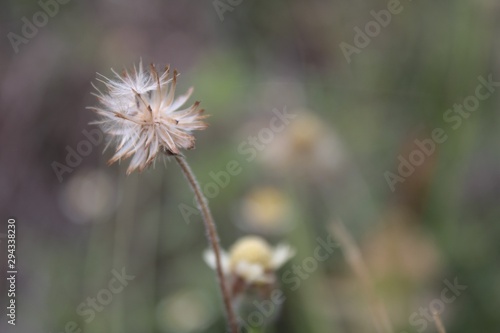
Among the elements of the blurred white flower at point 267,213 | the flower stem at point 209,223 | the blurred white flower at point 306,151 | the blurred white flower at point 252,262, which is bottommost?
the flower stem at point 209,223

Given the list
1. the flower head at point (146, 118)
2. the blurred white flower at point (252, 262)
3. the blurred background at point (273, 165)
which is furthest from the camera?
the blurred background at point (273, 165)

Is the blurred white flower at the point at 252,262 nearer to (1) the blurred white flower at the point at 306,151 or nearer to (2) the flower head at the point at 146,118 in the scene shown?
(2) the flower head at the point at 146,118

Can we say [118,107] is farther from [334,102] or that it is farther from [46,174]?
[46,174]

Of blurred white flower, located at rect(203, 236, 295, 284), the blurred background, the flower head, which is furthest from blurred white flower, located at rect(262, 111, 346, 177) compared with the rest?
the flower head

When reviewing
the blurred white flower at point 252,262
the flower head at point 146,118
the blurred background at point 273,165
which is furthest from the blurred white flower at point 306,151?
the flower head at point 146,118

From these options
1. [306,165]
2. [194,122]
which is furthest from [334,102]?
[194,122]

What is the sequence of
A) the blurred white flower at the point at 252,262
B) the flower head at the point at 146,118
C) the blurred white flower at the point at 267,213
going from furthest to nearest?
the blurred white flower at the point at 267,213, the blurred white flower at the point at 252,262, the flower head at the point at 146,118

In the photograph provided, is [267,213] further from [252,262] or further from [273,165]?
[252,262]
